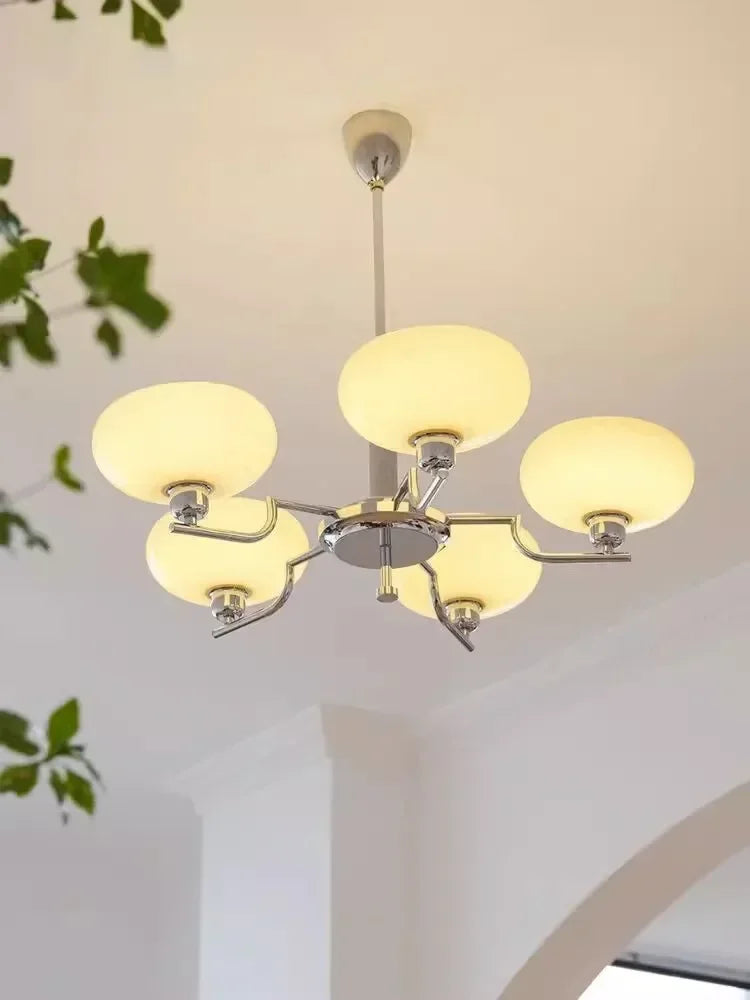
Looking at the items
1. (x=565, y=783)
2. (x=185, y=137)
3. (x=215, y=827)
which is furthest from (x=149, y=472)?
(x=215, y=827)

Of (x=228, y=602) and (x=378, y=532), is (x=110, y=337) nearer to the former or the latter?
(x=378, y=532)

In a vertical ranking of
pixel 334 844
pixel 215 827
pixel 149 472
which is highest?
pixel 215 827

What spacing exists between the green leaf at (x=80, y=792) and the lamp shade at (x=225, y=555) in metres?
1.18

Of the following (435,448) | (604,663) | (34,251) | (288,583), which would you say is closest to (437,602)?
(288,583)

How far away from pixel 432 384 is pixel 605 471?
250 mm

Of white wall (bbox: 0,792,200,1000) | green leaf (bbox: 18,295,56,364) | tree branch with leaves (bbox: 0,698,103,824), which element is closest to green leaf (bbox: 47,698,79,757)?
tree branch with leaves (bbox: 0,698,103,824)

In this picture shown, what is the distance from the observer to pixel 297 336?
2055 millimetres

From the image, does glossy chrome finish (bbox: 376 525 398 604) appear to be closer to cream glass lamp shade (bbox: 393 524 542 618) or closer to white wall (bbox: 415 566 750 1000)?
cream glass lamp shade (bbox: 393 524 542 618)

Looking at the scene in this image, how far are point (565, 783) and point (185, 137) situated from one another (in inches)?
83.3

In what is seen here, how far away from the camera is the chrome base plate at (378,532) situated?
4.86 feet

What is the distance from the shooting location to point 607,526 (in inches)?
58.3

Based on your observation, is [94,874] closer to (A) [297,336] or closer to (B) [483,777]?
(B) [483,777]

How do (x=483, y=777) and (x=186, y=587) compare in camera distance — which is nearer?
(x=186, y=587)

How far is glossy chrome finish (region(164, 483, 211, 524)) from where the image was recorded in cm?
144
